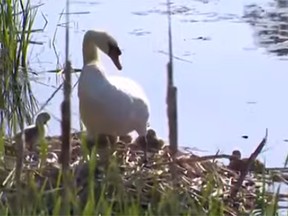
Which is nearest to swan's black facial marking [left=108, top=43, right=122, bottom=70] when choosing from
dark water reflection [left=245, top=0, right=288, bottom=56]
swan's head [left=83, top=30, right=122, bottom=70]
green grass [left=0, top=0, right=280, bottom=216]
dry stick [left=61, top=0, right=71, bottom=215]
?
swan's head [left=83, top=30, right=122, bottom=70]

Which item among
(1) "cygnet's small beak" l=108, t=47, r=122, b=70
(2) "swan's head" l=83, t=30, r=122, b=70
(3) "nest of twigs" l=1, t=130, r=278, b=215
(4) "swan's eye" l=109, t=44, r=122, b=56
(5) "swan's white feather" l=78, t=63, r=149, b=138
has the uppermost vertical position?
(2) "swan's head" l=83, t=30, r=122, b=70

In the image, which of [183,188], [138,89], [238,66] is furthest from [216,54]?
[183,188]

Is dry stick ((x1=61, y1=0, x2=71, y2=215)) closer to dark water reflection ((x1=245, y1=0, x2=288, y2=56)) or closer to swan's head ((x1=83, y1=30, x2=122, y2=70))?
swan's head ((x1=83, y1=30, x2=122, y2=70))

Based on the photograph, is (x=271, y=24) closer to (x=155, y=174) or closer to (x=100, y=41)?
(x=100, y=41)

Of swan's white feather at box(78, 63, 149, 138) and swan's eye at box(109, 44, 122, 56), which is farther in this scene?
swan's eye at box(109, 44, 122, 56)

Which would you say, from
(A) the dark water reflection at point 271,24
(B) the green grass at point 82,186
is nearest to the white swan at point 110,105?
(B) the green grass at point 82,186

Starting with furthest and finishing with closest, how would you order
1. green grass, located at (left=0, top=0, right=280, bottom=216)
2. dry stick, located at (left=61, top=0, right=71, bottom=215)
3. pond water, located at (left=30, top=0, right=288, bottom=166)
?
pond water, located at (left=30, top=0, right=288, bottom=166) < green grass, located at (left=0, top=0, right=280, bottom=216) < dry stick, located at (left=61, top=0, right=71, bottom=215)

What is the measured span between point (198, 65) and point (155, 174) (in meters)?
3.69

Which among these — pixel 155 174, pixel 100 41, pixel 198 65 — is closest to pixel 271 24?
pixel 198 65

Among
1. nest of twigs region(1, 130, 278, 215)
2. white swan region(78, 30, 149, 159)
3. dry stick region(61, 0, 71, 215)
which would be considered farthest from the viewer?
white swan region(78, 30, 149, 159)

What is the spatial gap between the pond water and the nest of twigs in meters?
0.81

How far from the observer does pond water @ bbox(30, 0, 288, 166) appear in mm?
6867

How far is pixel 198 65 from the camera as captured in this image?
8.38 metres

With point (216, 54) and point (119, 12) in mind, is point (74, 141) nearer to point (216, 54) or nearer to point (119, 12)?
point (216, 54)
